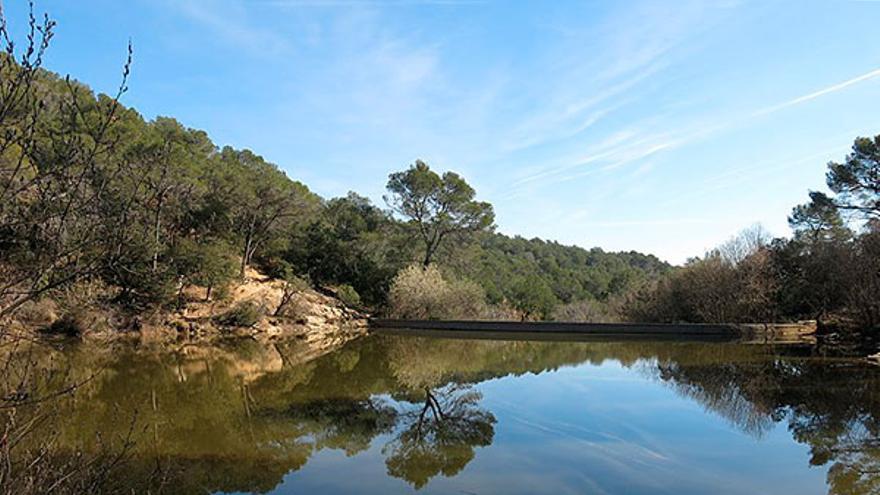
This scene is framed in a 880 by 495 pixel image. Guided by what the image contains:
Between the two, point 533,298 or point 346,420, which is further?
point 533,298

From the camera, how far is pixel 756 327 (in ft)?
77.2

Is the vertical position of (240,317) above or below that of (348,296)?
below

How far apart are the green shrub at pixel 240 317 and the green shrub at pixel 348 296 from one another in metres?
7.24

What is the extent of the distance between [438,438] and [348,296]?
24.7 metres

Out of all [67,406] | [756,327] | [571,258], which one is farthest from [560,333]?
[571,258]

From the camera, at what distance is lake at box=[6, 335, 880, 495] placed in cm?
564

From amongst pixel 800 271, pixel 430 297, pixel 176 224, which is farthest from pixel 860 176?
pixel 176 224

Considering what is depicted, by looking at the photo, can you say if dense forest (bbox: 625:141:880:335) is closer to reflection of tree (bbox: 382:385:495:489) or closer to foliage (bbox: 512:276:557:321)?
foliage (bbox: 512:276:557:321)

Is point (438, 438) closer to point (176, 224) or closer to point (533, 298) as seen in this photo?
point (176, 224)

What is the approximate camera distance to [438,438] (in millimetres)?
7414

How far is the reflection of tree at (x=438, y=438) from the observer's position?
6031mm

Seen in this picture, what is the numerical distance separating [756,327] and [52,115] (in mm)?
25551

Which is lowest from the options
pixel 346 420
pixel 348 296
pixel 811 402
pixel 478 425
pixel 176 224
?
pixel 346 420

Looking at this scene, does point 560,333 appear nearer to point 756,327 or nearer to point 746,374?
point 756,327
